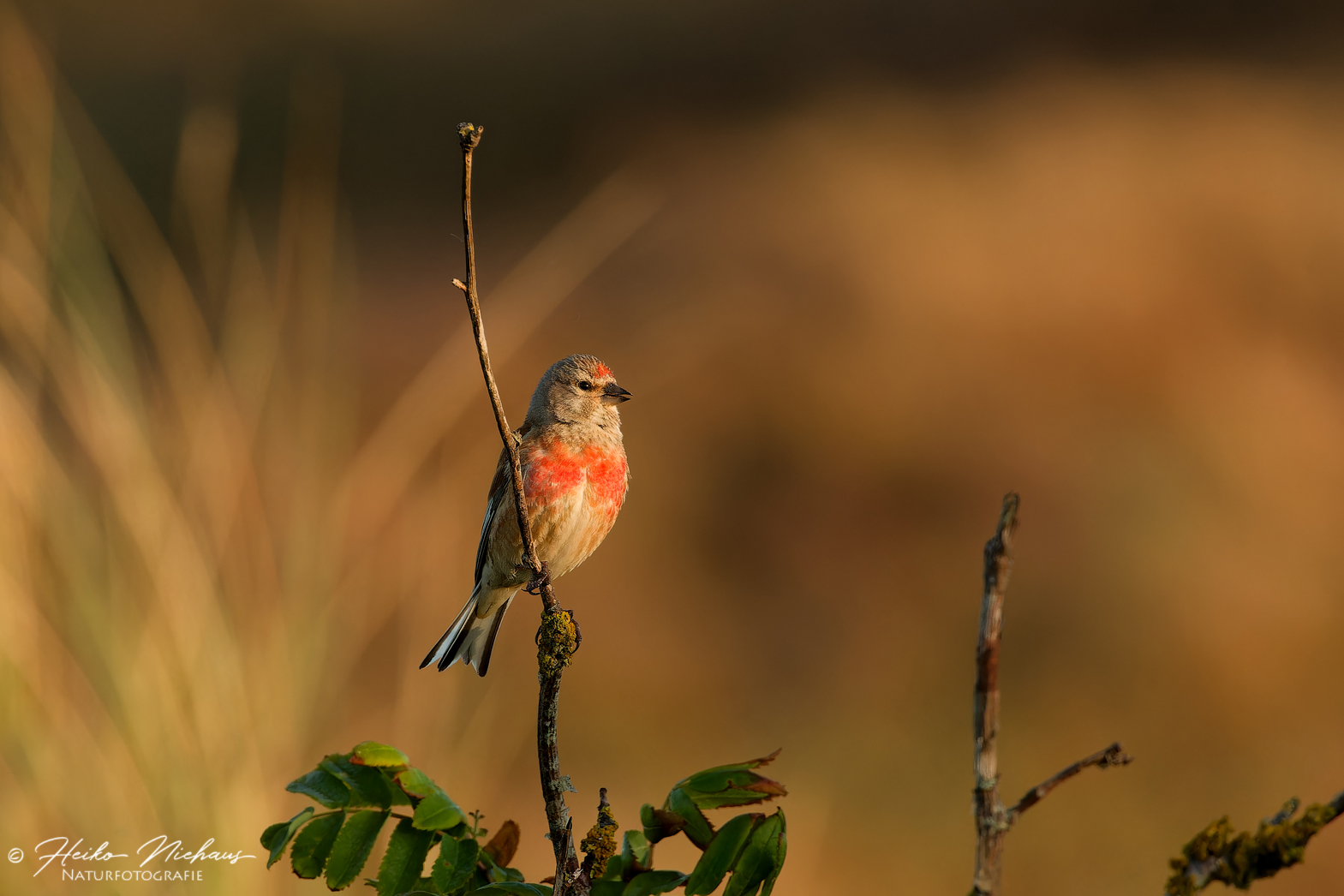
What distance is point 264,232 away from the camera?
950 cm

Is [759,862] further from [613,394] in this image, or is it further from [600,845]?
[613,394]

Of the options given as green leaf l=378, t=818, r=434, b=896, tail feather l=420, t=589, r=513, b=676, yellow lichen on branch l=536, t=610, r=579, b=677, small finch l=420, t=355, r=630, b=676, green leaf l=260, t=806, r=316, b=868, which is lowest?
green leaf l=378, t=818, r=434, b=896

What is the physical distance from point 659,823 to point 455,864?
0.71ft

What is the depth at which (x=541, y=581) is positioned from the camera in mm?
1379

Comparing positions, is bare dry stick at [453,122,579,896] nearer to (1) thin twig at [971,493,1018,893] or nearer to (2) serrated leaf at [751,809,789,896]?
→ (2) serrated leaf at [751,809,789,896]

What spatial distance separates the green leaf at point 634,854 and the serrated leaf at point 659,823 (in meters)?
0.01

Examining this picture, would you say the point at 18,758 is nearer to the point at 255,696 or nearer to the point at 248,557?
the point at 255,696

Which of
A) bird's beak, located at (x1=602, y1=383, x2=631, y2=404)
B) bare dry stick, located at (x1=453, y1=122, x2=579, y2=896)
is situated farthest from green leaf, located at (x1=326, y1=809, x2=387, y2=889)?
bird's beak, located at (x1=602, y1=383, x2=631, y2=404)

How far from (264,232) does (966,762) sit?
24.5ft

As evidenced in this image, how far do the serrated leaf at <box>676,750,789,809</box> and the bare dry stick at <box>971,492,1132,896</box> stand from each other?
0.25 metres

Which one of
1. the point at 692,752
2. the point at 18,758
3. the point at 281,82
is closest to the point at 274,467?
the point at 18,758

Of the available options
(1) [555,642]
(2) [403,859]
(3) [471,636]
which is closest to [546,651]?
(1) [555,642]

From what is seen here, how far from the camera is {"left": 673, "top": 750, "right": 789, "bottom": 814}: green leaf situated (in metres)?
1.00

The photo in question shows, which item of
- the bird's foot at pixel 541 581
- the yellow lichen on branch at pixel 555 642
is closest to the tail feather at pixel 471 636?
the bird's foot at pixel 541 581
